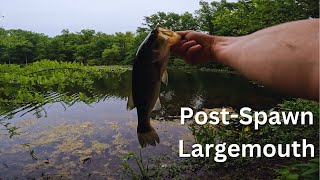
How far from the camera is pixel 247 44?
2.87ft

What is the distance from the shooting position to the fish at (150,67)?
1696 millimetres

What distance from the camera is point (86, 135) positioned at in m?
16.2

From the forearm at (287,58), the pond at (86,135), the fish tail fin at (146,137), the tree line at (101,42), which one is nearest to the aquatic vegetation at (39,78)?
the pond at (86,135)

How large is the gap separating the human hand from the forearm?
821 mm

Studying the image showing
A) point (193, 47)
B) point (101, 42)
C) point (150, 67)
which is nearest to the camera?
point (150, 67)

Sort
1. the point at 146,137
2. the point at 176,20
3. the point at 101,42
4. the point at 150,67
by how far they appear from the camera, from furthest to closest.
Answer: the point at 101,42, the point at 176,20, the point at 146,137, the point at 150,67

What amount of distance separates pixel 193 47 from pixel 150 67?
29cm

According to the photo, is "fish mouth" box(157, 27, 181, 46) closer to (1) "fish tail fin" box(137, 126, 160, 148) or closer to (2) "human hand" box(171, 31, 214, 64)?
(2) "human hand" box(171, 31, 214, 64)

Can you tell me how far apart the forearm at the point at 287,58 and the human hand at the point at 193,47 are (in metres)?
0.82

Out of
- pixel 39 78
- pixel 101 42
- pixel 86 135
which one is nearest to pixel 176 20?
pixel 101 42

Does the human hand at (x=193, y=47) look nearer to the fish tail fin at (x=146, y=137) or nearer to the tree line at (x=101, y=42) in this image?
the fish tail fin at (x=146, y=137)

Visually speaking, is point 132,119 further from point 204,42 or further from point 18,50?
point 18,50

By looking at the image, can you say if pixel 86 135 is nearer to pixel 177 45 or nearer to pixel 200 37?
pixel 177 45

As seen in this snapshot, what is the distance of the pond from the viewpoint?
11289 millimetres
